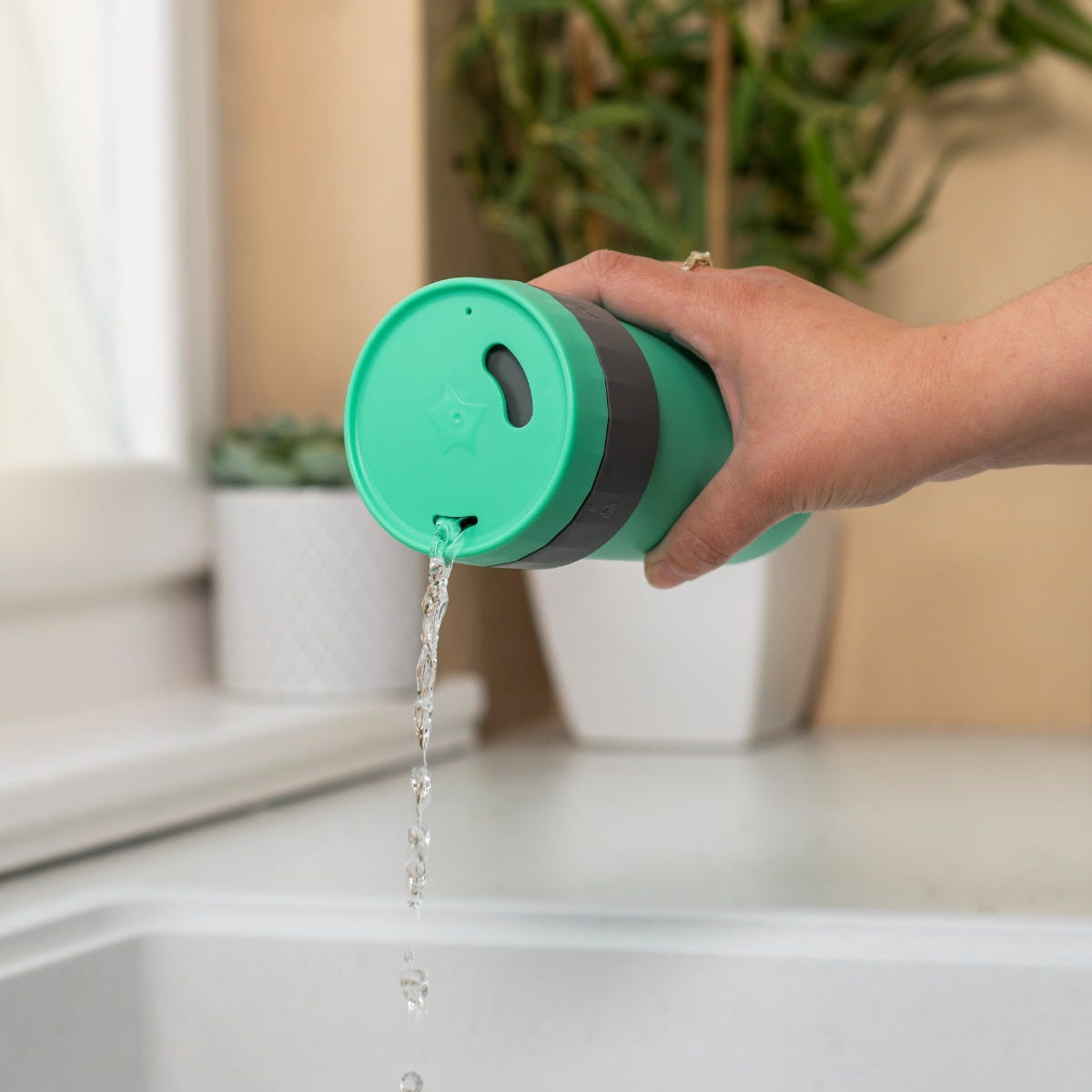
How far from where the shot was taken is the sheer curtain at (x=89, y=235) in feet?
3.11

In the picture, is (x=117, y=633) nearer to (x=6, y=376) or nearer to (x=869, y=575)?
(x=6, y=376)

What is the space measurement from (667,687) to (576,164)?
0.45 m

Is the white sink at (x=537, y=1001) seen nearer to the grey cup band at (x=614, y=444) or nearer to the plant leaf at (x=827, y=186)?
the grey cup band at (x=614, y=444)

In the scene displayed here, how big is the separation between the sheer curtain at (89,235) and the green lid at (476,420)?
0.47 m

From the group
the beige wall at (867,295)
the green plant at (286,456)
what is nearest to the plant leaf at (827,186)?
the beige wall at (867,295)

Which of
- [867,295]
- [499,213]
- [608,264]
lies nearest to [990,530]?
[867,295]

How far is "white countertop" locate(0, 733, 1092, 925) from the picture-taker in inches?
27.8

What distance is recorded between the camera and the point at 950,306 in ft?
4.00

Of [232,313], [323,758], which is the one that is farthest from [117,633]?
[232,313]

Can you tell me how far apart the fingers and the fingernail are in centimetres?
10

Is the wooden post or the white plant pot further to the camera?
the wooden post

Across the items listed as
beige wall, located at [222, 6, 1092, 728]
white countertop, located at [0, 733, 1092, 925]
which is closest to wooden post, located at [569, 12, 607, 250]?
beige wall, located at [222, 6, 1092, 728]

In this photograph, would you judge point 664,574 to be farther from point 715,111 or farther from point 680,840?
point 715,111

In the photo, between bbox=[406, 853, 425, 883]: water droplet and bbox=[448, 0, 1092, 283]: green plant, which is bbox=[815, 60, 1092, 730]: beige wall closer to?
bbox=[448, 0, 1092, 283]: green plant
